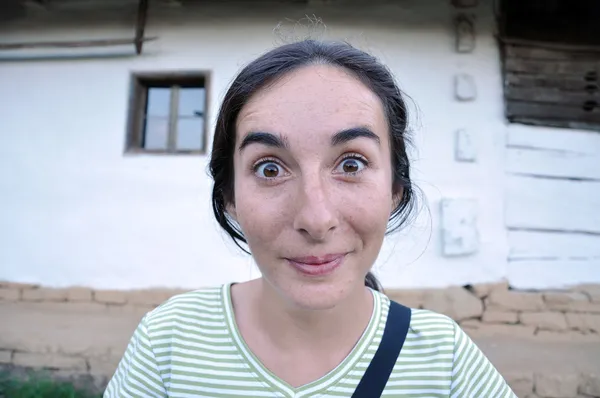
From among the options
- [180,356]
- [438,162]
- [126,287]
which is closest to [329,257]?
[180,356]

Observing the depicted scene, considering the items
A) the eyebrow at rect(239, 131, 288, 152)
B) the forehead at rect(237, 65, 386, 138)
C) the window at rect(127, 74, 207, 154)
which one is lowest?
the eyebrow at rect(239, 131, 288, 152)

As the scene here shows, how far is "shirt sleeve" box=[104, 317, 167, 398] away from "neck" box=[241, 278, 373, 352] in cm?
26

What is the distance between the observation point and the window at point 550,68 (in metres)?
3.46

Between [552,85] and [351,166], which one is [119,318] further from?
[552,85]

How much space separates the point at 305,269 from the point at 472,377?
1.60 ft

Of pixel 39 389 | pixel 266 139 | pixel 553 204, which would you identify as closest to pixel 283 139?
pixel 266 139

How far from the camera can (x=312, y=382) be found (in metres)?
0.85

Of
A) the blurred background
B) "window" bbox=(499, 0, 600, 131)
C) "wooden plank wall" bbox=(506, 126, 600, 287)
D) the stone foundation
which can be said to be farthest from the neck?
"window" bbox=(499, 0, 600, 131)

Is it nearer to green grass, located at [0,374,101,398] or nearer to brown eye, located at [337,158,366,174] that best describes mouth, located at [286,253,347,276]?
brown eye, located at [337,158,366,174]

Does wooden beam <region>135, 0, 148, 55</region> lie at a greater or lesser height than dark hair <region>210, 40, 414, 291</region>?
greater

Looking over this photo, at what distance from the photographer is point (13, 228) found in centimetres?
359

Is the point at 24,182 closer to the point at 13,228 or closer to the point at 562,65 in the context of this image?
the point at 13,228

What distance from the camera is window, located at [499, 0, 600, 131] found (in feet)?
11.3

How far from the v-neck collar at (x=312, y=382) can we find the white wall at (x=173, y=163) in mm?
2385
